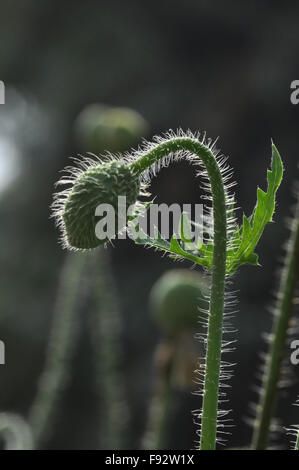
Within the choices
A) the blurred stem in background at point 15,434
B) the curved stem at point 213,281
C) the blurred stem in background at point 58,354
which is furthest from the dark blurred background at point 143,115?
the curved stem at point 213,281

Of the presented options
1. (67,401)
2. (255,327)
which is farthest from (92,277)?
(67,401)

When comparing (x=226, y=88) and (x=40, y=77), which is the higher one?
(x=40, y=77)

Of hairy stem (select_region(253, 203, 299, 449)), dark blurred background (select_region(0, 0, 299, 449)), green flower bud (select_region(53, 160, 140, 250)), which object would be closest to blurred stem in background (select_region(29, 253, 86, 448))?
hairy stem (select_region(253, 203, 299, 449))

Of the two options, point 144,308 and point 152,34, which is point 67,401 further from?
point 152,34

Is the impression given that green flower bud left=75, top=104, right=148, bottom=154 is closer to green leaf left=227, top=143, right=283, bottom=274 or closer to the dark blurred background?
green leaf left=227, top=143, right=283, bottom=274

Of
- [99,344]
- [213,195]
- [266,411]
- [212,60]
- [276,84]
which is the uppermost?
[212,60]

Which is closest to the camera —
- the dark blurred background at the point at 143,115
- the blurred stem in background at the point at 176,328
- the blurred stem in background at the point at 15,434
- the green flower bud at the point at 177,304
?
the blurred stem in background at the point at 15,434

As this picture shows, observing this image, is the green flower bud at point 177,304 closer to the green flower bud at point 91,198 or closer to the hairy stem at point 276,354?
the hairy stem at point 276,354
